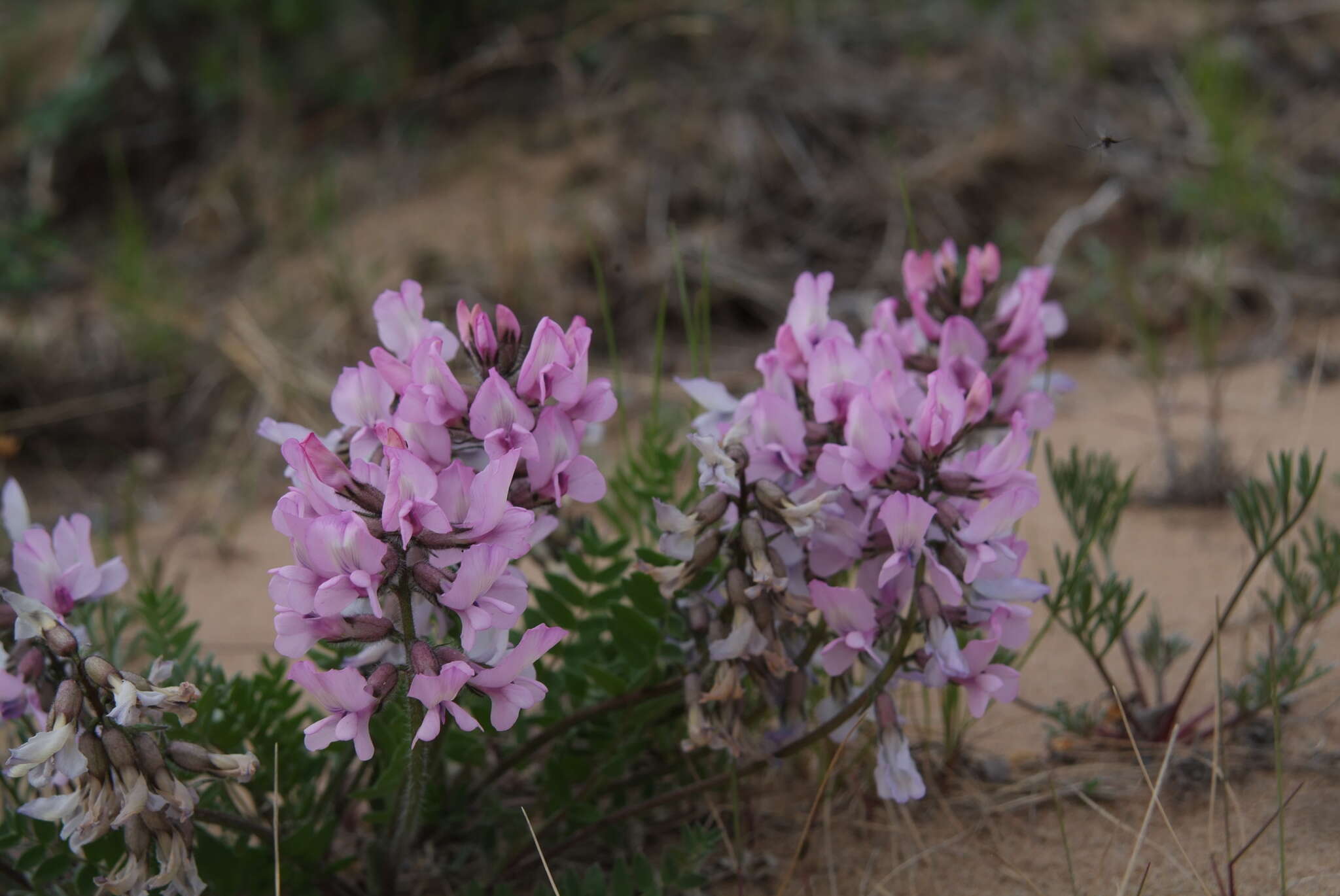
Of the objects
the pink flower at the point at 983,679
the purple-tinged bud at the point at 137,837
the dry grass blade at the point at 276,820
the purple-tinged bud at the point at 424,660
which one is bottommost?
the dry grass blade at the point at 276,820

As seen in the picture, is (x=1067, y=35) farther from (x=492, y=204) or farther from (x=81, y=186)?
(x=81, y=186)

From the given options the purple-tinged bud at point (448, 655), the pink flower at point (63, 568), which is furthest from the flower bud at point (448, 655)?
the pink flower at point (63, 568)

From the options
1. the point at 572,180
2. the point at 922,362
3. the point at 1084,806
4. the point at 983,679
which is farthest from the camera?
the point at 572,180

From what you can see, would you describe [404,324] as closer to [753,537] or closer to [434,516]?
[434,516]

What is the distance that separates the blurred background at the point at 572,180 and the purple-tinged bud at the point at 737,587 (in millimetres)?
2449

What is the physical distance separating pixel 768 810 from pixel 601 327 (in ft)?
8.64

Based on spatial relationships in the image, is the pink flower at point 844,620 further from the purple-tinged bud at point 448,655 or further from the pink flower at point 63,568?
the pink flower at point 63,568

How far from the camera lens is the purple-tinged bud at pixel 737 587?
4.39 feet

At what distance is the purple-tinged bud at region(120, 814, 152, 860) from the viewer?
4.09ft

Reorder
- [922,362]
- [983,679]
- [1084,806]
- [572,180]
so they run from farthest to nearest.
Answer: [572,180] → [1084,806] → [922,362] → [983,679]

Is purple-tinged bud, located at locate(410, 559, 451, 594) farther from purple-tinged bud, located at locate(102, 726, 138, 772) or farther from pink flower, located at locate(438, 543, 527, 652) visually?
purple-tinged bud, located at locate(102, 726, 138, 772)

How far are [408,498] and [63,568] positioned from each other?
525 mm

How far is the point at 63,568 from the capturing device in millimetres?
1400

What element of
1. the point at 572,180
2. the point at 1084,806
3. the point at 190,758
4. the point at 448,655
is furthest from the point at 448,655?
the point at 572,180
